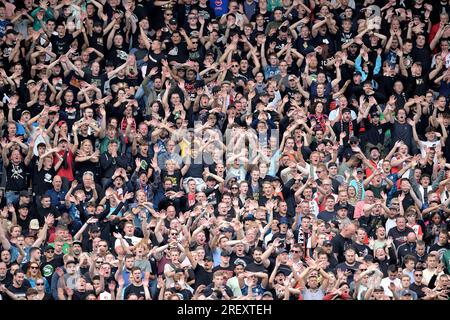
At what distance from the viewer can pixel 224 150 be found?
2973 cm

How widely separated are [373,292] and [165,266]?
11.1 feet

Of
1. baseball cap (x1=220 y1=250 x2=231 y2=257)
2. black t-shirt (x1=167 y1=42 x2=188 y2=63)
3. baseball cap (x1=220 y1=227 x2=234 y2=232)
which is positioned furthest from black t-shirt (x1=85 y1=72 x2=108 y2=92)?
baseball cap (x1=220 y1=250 x2=231 y2=257)

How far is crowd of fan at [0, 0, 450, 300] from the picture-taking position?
27766mm

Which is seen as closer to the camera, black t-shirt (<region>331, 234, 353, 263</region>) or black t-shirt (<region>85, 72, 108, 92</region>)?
black t-shirt (<region>331, 234, 353, 263</region>)

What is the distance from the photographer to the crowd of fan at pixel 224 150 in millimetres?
27766

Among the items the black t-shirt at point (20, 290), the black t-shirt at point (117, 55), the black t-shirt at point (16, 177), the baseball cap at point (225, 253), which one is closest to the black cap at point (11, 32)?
the black t-shirt at point (117, 55)

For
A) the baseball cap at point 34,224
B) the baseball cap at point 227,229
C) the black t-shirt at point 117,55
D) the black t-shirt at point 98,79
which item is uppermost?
the black t-shirt at point 117,55

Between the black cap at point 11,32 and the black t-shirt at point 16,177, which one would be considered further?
the black cap at point 11,32

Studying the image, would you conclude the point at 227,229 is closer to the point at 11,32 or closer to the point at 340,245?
the point at 340,245

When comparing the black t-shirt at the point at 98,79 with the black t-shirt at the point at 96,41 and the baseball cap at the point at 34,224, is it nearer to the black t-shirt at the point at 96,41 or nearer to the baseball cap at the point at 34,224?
the black t-shirt at the point at 96,41

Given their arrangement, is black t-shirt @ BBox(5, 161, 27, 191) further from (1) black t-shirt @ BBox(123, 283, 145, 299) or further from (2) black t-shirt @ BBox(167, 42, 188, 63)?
(2) black t-shirt @ BBox(167, 42, 188, 63)

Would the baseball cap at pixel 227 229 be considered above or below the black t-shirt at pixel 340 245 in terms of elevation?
above
